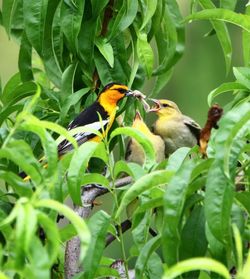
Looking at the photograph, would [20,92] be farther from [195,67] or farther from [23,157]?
[195,67]

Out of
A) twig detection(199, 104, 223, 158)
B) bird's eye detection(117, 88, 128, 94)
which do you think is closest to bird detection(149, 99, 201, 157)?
bird's eye detection(117, 88, 128, 94)

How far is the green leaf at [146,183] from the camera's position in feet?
9.21

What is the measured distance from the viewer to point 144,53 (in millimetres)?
4098

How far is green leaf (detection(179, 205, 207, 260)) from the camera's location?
2826 mm

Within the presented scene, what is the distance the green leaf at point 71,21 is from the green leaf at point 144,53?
244mm

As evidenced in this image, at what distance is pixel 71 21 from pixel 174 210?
157 cm

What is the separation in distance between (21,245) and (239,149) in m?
0.68

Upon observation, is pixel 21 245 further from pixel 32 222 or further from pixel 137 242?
pixel 137 242

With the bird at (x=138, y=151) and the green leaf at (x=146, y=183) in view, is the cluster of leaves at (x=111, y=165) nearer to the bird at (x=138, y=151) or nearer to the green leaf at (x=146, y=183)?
the green leaf at (x=146, y=183)

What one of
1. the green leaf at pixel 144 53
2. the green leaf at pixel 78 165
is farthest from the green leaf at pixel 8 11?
the green leaf at pixel 78 165

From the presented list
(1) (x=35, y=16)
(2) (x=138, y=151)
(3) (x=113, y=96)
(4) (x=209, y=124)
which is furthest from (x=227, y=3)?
(4) (x=209, y=124)

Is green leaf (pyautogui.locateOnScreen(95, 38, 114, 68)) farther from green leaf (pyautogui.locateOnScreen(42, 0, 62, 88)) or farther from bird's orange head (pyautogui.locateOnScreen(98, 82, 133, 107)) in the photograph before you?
bird's orange head (pyautogui.locateOnScreen(98, 82, 133, 107))

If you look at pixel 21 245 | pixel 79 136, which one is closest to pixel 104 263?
pixel 21 245

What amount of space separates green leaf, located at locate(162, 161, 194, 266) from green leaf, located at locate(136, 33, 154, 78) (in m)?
1.40
